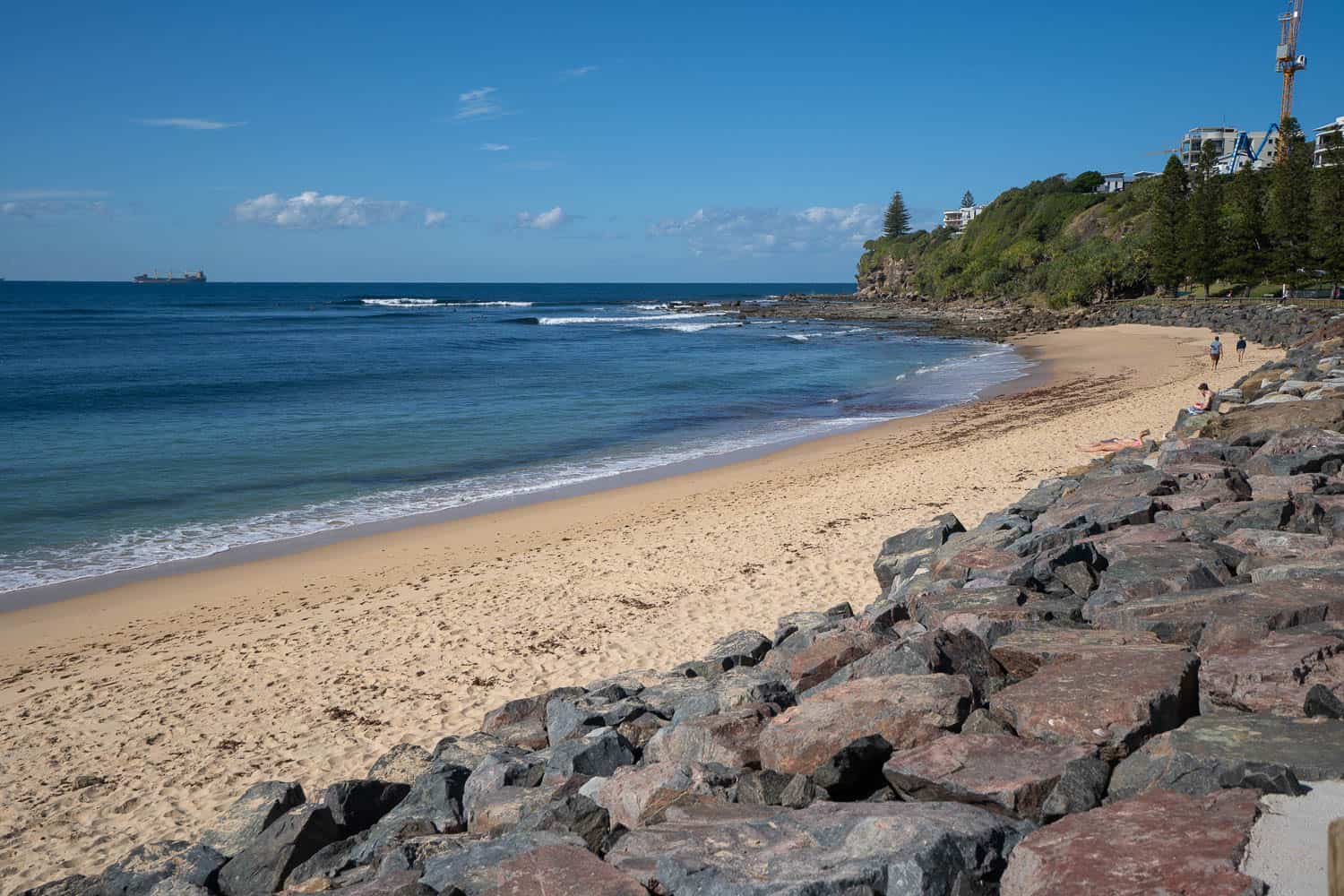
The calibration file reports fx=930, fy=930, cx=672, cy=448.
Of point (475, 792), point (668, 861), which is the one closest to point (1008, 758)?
point (668, 861)

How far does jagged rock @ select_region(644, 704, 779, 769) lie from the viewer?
468 cm

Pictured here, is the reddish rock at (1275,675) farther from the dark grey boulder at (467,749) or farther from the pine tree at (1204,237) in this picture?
the pine tree at (1204,237)

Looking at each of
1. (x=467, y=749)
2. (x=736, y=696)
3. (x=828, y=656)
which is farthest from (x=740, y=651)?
(x=467, y=749)

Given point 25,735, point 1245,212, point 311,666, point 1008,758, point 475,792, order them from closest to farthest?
point 1008,758
point 475,792
point 25,735
point 311,666
point 1245,212

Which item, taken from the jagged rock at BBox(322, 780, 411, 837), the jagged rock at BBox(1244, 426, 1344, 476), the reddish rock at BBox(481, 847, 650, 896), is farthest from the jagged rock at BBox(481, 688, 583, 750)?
the jagged rock at BBox(1244, 426, 1344, 476)

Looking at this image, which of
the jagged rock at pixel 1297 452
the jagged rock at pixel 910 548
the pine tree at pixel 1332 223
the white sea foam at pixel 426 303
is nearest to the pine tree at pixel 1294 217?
the pine tree at pixel 1332 223

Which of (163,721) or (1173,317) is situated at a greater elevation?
(1173,317)

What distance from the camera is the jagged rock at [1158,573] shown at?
580cm

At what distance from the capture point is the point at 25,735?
7.85 meters

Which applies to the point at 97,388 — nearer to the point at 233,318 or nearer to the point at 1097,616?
the point at 1097,616

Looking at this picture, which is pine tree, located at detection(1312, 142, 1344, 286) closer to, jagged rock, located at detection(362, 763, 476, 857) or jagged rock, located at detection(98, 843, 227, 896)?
jagged rock, located at detection(362, 763, 476, 857)

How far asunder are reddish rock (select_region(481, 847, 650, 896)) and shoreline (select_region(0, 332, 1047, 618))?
1038 cm

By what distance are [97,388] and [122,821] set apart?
32668mm

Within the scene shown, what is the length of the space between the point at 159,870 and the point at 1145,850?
4622 millimetres
